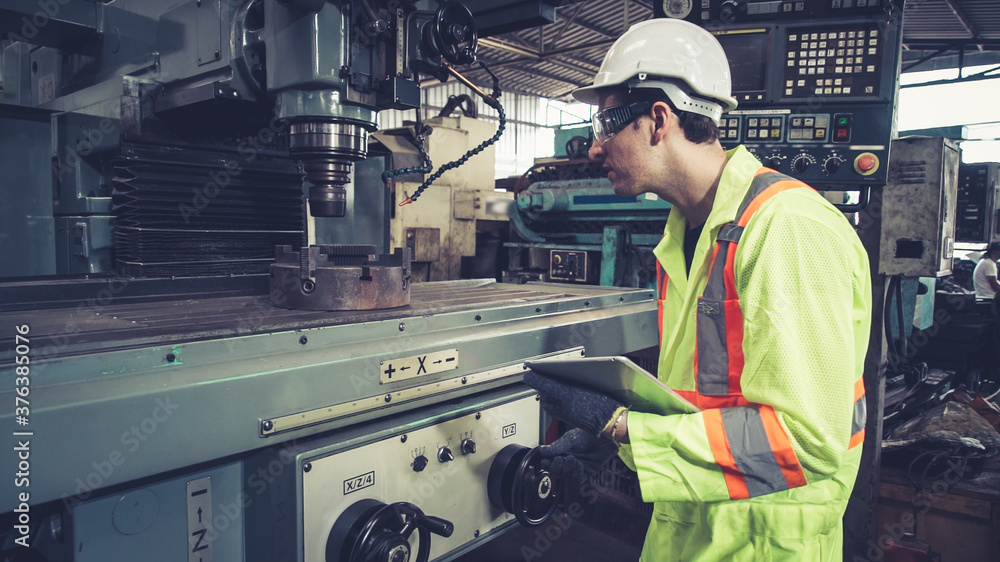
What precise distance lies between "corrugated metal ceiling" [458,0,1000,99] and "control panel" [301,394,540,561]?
433 cm

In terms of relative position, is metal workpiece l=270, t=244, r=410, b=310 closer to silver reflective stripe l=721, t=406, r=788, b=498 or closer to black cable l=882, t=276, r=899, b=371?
silver reflective stripe l=721, t=406, r=788, b=498

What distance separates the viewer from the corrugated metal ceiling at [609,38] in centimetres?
581

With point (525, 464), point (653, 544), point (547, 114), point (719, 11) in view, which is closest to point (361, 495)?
point (525, 464)

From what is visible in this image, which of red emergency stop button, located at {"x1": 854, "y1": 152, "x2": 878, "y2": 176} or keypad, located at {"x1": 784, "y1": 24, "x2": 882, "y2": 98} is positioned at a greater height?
keypad, located at {"x1": 784, "y1": 24, "x2": 882, "y2": 98}

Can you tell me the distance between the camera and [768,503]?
2.78 ft

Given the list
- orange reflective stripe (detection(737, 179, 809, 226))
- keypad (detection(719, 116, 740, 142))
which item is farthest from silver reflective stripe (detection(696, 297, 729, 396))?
keypad (detection(719, 116, 740, 142))

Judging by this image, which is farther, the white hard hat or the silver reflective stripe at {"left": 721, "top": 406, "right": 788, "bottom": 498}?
the white hard hat

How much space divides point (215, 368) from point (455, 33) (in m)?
0.72

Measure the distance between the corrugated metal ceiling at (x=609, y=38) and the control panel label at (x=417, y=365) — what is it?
4.37m

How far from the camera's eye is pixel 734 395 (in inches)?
35.0

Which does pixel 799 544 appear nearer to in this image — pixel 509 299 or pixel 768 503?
pixel 768 503

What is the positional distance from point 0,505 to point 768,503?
0.88 meters

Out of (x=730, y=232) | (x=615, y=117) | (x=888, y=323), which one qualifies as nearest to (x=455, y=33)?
(x=615, y=117)

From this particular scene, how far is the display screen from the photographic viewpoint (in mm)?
1688
